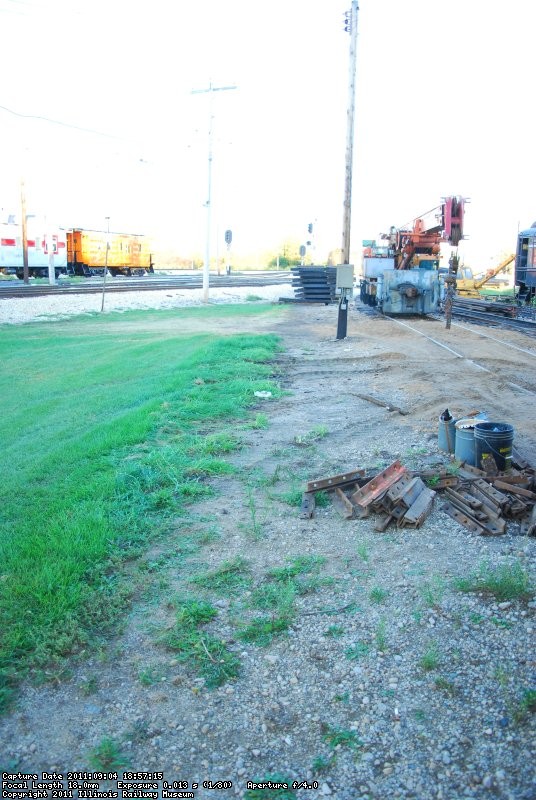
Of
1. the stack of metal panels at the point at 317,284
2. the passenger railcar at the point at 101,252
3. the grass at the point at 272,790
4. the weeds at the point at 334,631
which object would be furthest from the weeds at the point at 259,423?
the passenger railcar at the point at 101,252

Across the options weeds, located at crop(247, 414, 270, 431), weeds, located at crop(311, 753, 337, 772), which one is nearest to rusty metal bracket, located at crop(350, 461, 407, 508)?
weeds, located at crop(311, 753, 337, 772)

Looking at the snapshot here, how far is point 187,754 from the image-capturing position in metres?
3.37

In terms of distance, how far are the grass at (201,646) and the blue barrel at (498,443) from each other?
3401 mm

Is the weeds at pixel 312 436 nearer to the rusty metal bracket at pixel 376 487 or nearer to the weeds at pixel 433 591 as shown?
the rusty metal bracket at pixel 376 487

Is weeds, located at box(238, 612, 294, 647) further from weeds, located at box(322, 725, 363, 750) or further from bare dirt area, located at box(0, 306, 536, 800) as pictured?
weeds, located at box(322, 725, 363, 750)

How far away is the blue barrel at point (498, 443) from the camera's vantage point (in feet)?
21.7

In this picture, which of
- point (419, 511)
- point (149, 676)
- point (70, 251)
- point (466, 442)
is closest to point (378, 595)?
point (419, 511)

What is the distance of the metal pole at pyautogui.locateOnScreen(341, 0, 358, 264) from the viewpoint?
716 inches

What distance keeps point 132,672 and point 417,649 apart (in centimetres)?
172

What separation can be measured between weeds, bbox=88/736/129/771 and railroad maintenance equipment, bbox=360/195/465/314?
20.9 metres

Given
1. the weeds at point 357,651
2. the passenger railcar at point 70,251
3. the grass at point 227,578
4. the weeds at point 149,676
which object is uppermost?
the passenger railcar at point 70,251

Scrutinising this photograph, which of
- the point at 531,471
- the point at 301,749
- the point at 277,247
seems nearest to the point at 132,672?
the point at 301,749

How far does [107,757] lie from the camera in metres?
3.32

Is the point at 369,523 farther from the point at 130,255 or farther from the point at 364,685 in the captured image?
the point at 130,255
